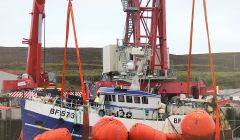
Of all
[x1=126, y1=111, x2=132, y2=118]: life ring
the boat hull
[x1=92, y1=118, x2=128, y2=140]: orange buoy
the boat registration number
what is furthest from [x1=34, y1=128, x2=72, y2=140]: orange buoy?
[x1=126, y1=111, x2=132, y2=118]: life ring

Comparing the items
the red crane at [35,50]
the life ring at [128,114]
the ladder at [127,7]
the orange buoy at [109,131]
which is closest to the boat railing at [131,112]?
the life ring at [128,114]

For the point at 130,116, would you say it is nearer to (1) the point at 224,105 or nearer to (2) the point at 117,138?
(2) the point at 117,138

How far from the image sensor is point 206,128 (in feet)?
68.5

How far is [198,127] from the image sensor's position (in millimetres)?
20859

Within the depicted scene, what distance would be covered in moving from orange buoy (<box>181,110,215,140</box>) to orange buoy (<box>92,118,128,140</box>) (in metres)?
3.18

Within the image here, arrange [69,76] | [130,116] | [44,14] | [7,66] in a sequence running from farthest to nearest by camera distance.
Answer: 1. [7,66]
2. [69,76]
3. [44,14]
4. [130,116]

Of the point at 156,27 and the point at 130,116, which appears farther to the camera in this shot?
the point at 156,27

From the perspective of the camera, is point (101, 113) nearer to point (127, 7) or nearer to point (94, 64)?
point (127, 7)

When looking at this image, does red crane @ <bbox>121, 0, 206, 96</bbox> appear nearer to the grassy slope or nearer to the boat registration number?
the boat registration number

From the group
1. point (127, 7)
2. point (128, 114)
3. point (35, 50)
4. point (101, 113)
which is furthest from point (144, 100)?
point (127, 7)

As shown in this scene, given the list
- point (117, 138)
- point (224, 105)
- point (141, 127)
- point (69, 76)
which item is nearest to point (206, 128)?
point (141, 127)

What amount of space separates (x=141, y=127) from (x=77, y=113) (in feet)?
10.7

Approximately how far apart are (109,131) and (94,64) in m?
67.6

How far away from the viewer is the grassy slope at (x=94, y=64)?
222 feet
